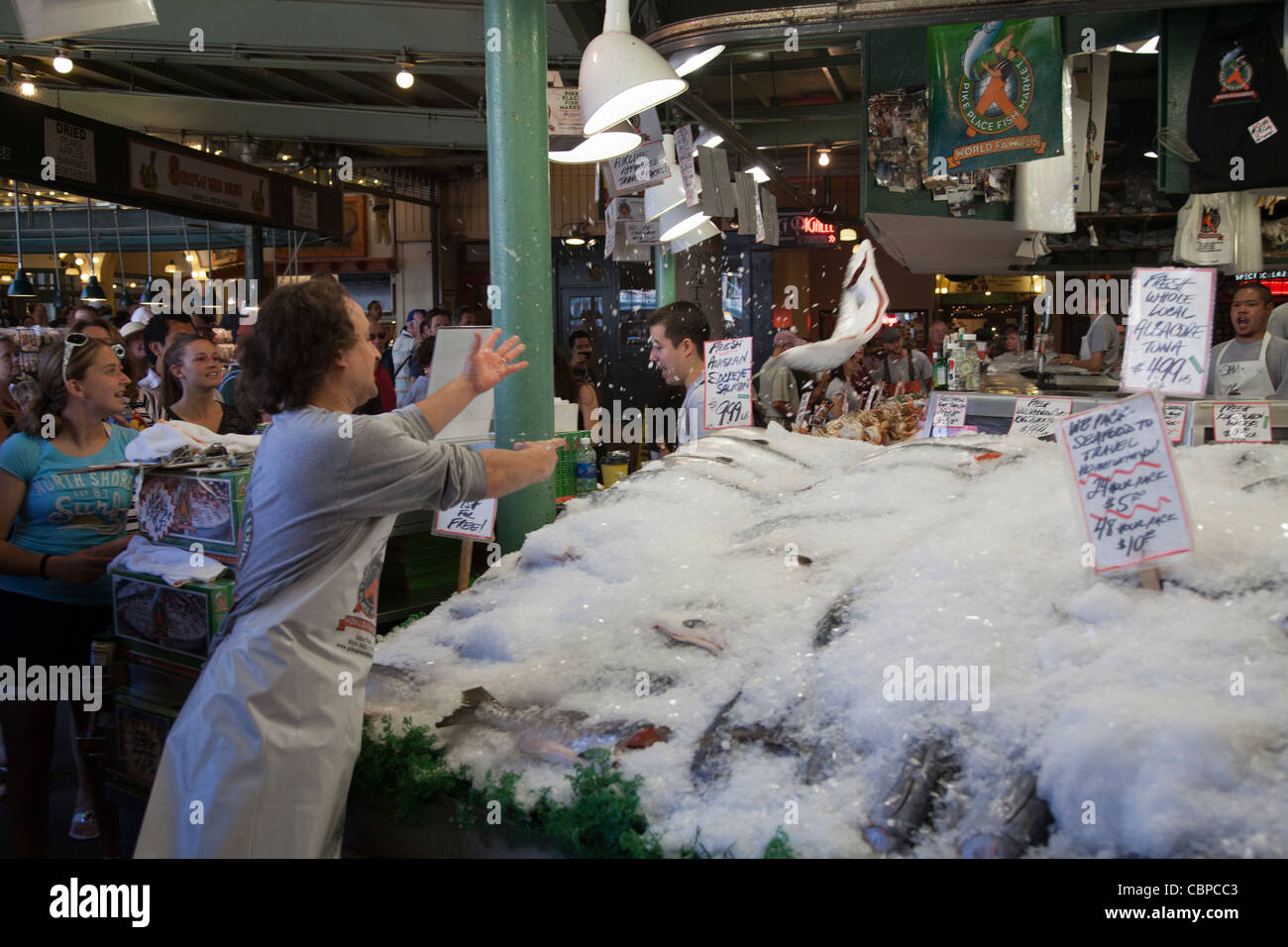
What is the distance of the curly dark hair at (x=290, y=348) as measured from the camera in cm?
183

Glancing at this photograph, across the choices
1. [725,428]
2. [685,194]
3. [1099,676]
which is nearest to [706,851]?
[1099,676]

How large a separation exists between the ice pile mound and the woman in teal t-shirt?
1.30 meters

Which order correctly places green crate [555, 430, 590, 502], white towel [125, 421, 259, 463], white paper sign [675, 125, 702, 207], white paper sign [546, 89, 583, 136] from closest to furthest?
white towel [125, 421, 259, 463]
green crate [555, 430, 590, 502]
white paper sign [546, 89, 583, 136]
white paper sign [675, 125, 702, 207]

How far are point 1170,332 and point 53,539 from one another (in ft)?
11.1

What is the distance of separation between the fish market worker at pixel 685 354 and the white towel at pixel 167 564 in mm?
2114

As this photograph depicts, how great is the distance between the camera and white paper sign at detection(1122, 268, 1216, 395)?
237 cm

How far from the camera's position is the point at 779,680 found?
5.94 ft

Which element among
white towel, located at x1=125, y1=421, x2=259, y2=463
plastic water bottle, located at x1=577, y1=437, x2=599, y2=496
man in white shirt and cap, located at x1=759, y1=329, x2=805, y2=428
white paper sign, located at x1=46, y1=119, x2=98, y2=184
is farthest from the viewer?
white paper sign, located at x1=46, y1=119, x2=98, y2=184

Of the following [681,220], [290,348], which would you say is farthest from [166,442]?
[681,220]

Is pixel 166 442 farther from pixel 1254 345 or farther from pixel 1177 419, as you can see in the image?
pixel 1254 345

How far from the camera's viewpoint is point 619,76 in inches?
130

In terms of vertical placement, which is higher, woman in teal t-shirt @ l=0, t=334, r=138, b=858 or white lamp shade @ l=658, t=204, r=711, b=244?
white lamp shade @ l=658, t=204, r=711, b=244

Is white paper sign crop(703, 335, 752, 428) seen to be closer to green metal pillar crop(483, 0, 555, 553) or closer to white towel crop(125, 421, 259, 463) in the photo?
green metal pillar crop(483, 0, 555, 553)

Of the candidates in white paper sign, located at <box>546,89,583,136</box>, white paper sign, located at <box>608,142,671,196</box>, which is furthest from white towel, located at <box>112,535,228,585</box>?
white paper sign, located at <box>608,142,671,196</box>
